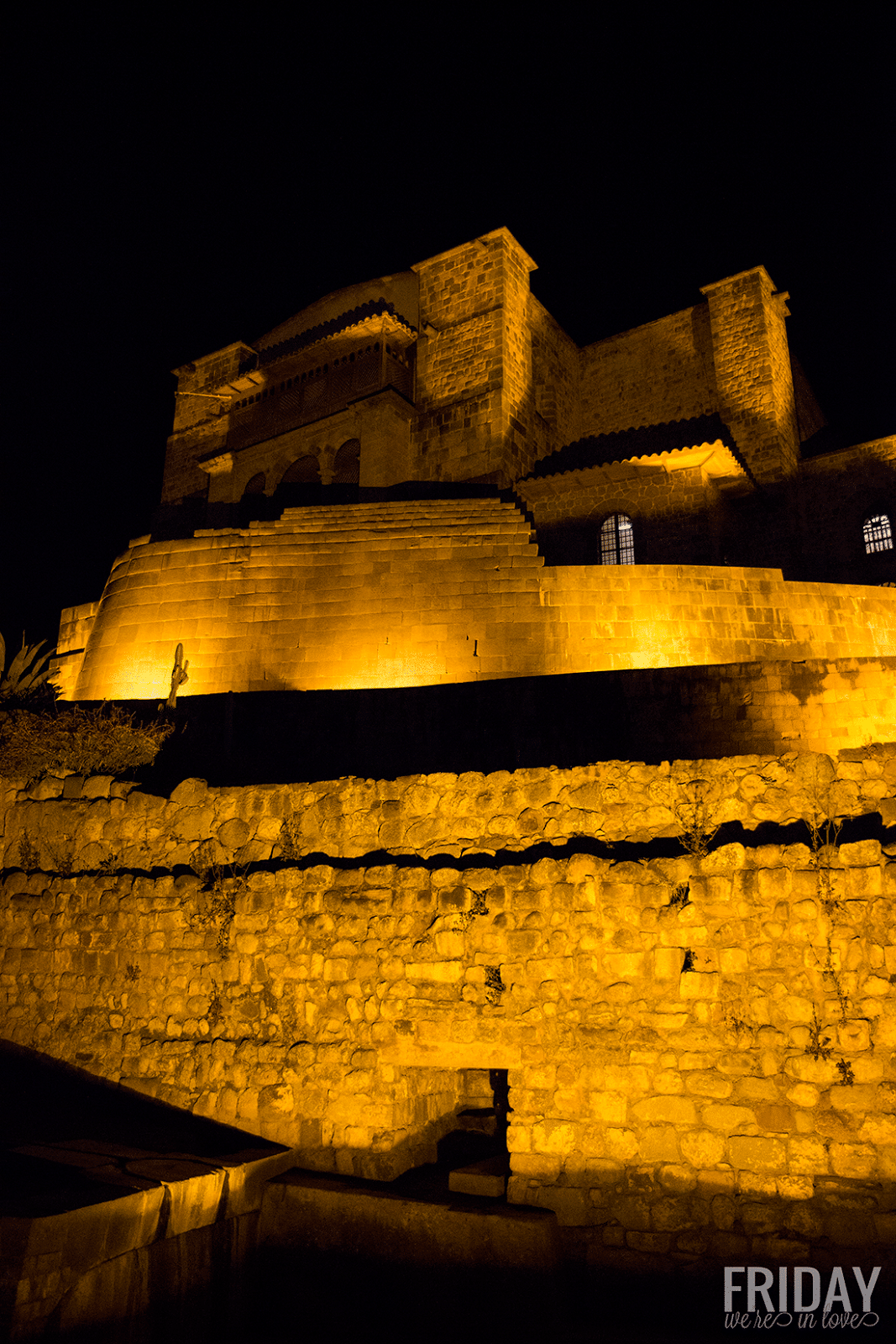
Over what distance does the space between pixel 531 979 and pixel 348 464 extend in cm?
1815

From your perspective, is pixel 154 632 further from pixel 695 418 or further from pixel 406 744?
pixel 695 418

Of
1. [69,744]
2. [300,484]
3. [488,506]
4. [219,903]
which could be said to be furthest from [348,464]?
[219,903]

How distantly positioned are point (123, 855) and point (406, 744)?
3.64 m

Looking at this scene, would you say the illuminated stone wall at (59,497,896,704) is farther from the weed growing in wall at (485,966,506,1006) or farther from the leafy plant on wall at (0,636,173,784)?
the weed growing in wall at (485,966,506,1006)

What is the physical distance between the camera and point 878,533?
18.0m

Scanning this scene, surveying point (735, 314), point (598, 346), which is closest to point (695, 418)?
point (735, 314)

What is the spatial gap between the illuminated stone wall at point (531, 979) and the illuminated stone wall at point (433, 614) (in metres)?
6.08

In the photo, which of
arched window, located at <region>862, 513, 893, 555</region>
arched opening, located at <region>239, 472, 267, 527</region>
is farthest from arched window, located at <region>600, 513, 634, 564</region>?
arched opening, located at <region>239, 472, 267, 527</region>

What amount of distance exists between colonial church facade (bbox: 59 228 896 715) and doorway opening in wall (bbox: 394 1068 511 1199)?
20.7ft

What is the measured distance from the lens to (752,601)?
1213 centimetres

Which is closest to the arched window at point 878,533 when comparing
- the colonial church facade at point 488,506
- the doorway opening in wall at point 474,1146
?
the colonial church facade at point 488,506

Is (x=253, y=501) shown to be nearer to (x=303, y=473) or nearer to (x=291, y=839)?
(x=303, y=473)

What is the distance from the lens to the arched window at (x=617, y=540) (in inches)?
690

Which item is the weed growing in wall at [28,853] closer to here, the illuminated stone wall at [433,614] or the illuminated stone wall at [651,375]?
the illuminated stone wall at [433,614]
